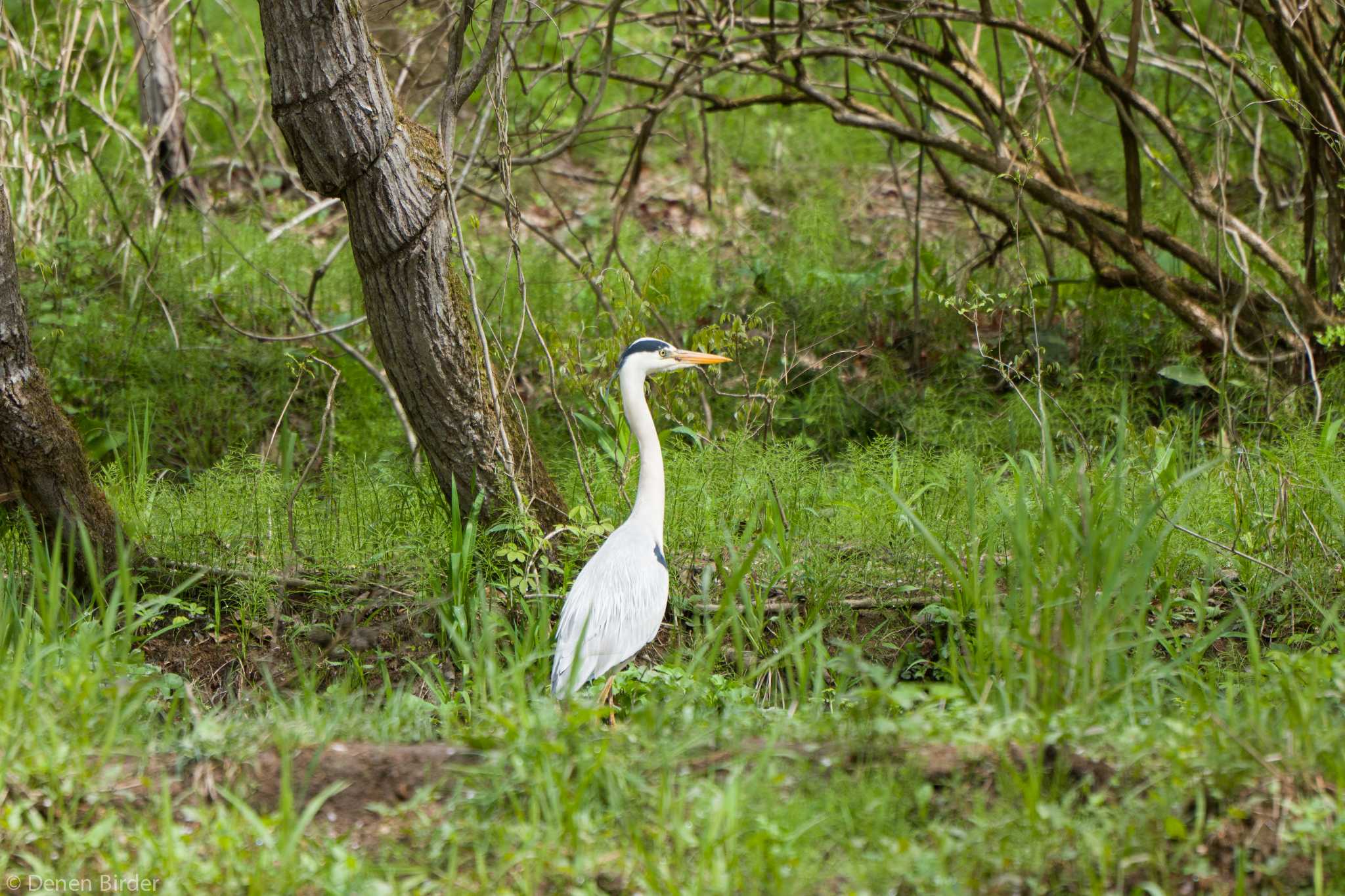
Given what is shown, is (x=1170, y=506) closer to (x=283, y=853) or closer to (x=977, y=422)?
(x=977, y=422)

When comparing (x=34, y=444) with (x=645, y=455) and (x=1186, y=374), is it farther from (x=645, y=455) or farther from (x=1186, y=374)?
(x=1186, y=374)

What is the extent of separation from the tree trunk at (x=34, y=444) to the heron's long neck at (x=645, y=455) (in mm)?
1915

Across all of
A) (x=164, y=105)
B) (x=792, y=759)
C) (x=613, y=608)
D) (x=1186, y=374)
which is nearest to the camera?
(x=792, y=759)

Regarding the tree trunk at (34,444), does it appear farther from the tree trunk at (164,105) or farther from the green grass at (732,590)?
the tree trunk at (164,105)

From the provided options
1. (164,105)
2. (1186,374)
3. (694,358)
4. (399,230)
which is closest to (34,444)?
(399,230)

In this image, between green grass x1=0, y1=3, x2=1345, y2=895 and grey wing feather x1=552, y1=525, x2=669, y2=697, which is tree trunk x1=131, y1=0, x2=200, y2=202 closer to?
green grass x1=0, y1=3, x2=1345, y2=895

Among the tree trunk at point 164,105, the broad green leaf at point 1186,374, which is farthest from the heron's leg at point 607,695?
the tree trunk at point 164,105

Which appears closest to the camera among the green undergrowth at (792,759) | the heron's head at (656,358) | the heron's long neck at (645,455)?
the green undergrowth at (792,759)

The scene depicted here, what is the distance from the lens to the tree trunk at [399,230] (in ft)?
12.5

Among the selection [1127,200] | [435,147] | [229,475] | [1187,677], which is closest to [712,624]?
[1187,677]

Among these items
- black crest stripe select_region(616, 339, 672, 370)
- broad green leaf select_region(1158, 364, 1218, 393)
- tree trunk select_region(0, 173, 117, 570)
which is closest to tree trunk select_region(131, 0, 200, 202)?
tree trunk select_region(0, 173, 117, 570)

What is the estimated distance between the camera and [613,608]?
3939mm

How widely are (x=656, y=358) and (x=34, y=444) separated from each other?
2.20 meters

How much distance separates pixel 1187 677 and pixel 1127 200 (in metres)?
3.24
